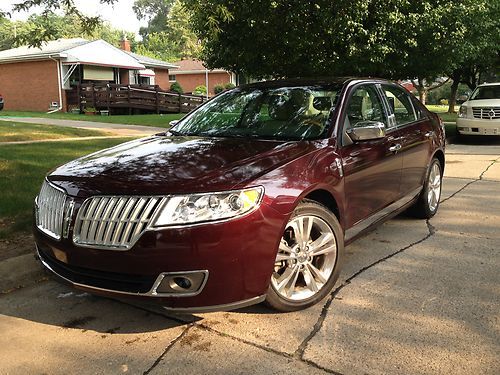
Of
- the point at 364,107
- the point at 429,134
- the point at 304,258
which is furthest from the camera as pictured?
the point at 429,134

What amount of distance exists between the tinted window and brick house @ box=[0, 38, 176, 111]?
25966 millimetres

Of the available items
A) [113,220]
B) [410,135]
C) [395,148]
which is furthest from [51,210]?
[410,135]

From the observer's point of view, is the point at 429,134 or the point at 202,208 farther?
the point at 429,134

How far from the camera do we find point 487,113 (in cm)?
1335

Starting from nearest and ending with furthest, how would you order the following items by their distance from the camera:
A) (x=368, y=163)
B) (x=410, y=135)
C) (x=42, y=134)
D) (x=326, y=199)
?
(x=326, y=199) < (x=368, y=163) < (x=410, y=135) < (x=42, y=134)

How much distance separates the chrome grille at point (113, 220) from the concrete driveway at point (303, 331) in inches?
23.4

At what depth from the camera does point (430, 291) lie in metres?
3.80

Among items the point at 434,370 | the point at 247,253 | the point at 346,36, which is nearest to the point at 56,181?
the point at 247,253

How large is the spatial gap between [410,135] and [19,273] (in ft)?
12.6

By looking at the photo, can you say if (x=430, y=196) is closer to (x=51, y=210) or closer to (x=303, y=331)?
(x=303, y=331)

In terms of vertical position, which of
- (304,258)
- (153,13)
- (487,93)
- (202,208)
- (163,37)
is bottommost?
(304,258)

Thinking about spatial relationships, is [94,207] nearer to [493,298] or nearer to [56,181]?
[56,181]

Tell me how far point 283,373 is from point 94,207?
1.45 metres

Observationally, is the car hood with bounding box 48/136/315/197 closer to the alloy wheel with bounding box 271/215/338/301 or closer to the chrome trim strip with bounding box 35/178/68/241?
the chrome trim strip with bounding box 35/178/68/241
